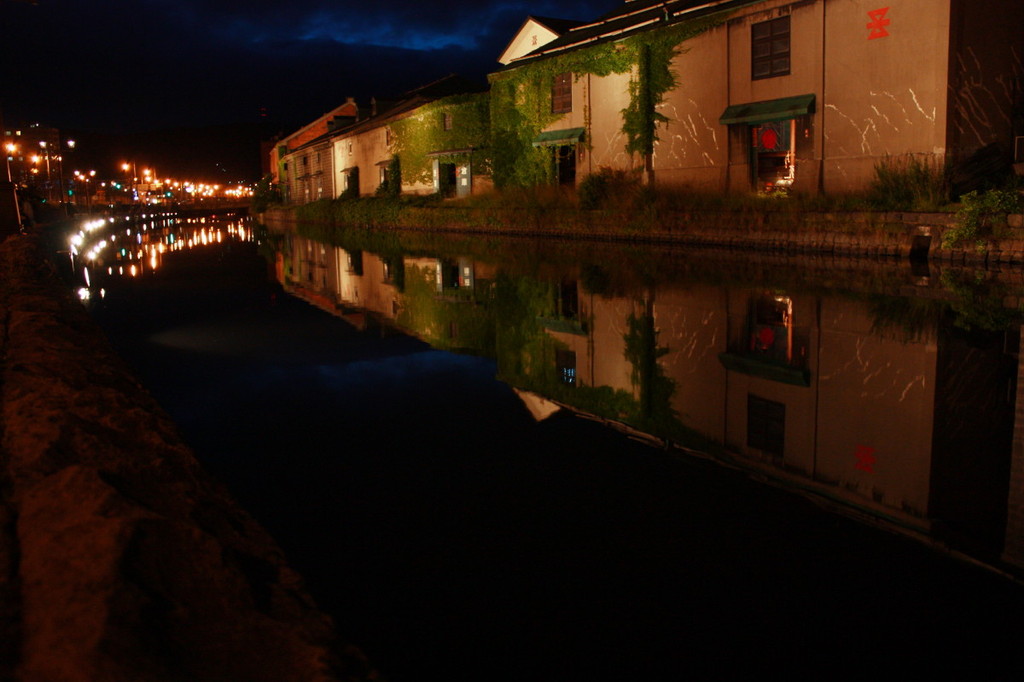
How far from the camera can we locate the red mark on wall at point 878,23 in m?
19.2

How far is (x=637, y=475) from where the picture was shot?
14.9ft

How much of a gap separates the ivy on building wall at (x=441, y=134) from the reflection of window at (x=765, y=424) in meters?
30.5

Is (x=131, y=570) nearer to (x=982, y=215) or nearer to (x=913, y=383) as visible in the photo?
(x=913, y=383)

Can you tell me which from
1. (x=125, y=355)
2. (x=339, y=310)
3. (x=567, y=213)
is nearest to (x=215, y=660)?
(x=125, y=355)

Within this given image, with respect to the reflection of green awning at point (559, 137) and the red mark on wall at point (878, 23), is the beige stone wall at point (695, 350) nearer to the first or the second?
the red mark on wall at point (878, 23)

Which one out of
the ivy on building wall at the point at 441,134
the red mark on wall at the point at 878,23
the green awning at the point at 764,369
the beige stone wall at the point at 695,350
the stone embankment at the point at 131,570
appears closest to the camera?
the stone embankment at the point at 131,570

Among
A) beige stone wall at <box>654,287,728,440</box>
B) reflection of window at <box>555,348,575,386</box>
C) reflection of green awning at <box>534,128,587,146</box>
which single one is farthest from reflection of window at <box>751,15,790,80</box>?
reflection of window at <box>555,348,575,386</box>

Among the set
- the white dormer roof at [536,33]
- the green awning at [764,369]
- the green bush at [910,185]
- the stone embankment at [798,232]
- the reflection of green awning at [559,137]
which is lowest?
the green awning at [764,369]

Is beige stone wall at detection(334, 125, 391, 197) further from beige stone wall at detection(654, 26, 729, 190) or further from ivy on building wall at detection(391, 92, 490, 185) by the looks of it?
beige stone wall at detection(654, 26, 729, 190)

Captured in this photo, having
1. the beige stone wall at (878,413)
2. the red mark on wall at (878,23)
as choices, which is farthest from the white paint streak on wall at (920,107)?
the beige stone wall at (878,413)

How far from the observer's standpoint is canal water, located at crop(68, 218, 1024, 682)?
9.39ft

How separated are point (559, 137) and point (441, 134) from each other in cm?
1036

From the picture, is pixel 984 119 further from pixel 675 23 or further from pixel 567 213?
pixel 567 213

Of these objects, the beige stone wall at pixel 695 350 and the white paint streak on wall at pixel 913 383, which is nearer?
the beige stone wall at pixel 695 350
